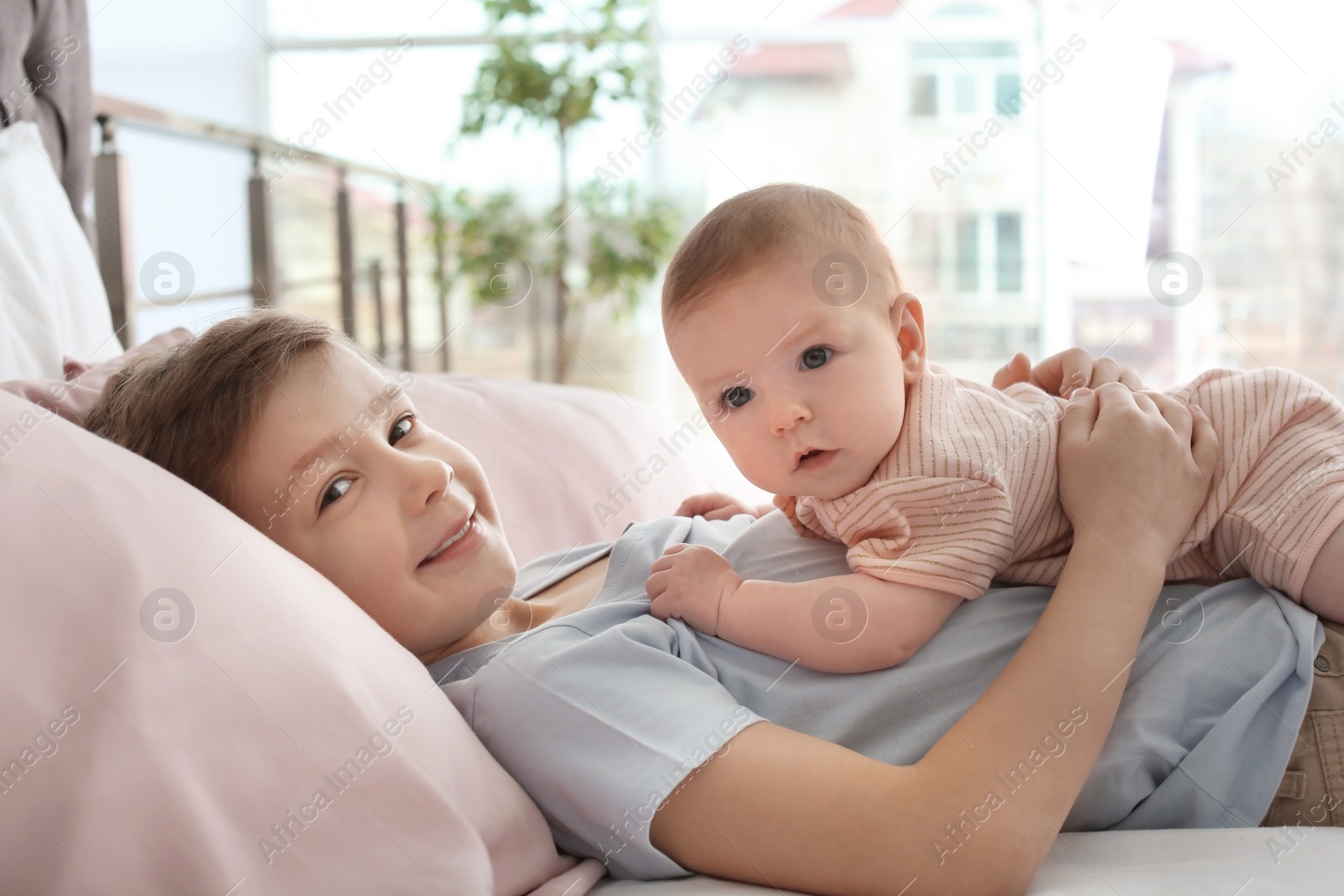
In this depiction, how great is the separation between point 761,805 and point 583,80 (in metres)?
3.84

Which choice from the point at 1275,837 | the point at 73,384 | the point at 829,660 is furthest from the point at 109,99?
the point at 1275,837

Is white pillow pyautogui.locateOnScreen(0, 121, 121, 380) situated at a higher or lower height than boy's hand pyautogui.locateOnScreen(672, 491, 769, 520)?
higher

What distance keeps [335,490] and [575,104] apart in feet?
11.6

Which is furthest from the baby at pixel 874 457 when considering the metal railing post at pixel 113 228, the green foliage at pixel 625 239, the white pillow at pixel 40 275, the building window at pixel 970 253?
the building window at pixel 970 253

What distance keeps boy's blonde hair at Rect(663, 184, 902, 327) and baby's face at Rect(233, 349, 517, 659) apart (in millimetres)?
281

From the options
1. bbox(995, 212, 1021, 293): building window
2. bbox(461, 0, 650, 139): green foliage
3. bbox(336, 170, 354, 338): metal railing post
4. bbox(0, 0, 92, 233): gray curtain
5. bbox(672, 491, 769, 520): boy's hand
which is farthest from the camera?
bbox(995, 212, 1021, 293): building window

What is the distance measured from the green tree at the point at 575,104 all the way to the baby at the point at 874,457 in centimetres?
341

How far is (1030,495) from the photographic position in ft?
3.04

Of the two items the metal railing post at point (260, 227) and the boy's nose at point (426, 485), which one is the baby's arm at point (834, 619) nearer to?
the boy's nose at point (426, 485)

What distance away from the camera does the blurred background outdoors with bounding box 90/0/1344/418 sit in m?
4.48

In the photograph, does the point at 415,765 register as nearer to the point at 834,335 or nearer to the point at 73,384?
the point at 834,335

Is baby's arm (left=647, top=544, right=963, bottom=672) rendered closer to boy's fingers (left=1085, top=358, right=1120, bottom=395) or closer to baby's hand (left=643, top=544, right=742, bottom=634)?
baby's hand (left=643, top=544, right=742, bottom=634)

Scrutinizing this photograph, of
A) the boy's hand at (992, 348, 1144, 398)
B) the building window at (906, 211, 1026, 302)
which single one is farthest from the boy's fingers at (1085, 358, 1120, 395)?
the building window at (906, 211, 1026, 302)

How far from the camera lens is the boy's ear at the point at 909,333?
0.96 meters
